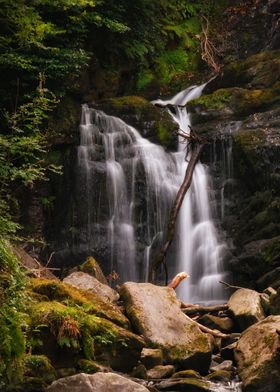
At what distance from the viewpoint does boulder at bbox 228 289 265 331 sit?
7.92m

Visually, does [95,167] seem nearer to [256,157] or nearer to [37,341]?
[256,157]

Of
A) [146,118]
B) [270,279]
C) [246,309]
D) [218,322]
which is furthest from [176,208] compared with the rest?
[246,309]

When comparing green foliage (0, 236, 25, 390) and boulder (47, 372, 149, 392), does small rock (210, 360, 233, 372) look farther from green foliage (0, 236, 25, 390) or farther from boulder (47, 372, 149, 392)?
green foliage (0, 236, 25, 390)

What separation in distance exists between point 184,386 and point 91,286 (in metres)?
2.65

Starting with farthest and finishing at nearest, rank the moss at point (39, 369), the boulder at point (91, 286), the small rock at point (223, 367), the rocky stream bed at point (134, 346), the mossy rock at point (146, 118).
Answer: the mossy rock at point (146, 118) < the boulder at point (91, 286) < the small rock at point (223, 367) < the rocky stream bed at point (134, 346) < the moss at point (39, 369)

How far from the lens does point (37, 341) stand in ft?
18.0

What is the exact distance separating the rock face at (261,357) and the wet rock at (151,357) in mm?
985

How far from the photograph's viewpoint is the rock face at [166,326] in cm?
661

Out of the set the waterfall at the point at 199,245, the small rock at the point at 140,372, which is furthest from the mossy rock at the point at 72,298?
the waterfall at the point at 199,245

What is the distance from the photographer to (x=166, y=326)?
701cm

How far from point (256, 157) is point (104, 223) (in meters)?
3.92

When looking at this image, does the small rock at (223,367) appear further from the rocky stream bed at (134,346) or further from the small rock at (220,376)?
the small rock at (220,376)

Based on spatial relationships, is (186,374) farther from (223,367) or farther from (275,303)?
(275,303)

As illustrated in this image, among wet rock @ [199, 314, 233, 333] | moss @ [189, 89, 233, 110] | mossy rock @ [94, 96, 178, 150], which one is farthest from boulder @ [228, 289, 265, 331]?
moss @ [189, 89, 233, 110]
